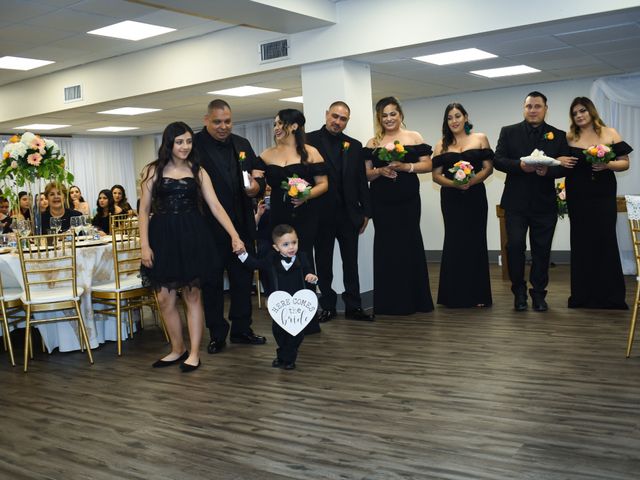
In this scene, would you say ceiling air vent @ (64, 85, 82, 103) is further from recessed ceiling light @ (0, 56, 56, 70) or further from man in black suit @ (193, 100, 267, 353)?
man in black suit @ (193, 100, 267, 353)

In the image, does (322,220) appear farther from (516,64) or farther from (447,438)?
(516,64)

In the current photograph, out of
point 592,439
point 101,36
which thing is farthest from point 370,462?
point 101,36

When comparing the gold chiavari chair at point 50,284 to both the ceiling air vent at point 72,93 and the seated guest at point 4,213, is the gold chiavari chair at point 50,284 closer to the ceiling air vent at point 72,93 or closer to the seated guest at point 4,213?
the seated guest at point 4,213

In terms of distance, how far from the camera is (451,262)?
22.4 feet

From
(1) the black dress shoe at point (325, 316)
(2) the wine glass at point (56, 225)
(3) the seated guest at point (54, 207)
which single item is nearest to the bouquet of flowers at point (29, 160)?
(2) the wine glass at point (56, 225)

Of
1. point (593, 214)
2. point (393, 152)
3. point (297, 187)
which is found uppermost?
point (393, 152)

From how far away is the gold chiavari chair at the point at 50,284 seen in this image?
5.47 metres

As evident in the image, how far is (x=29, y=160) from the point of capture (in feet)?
20.7

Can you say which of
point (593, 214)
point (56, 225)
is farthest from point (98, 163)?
point (593, 214)

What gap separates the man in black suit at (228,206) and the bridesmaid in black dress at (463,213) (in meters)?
1.89

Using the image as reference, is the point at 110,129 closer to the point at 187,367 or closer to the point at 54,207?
the point at 54,207

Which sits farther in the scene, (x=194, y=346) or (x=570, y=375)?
(x=194, y=346)

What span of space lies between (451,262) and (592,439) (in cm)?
356

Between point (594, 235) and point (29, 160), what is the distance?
196 inches
